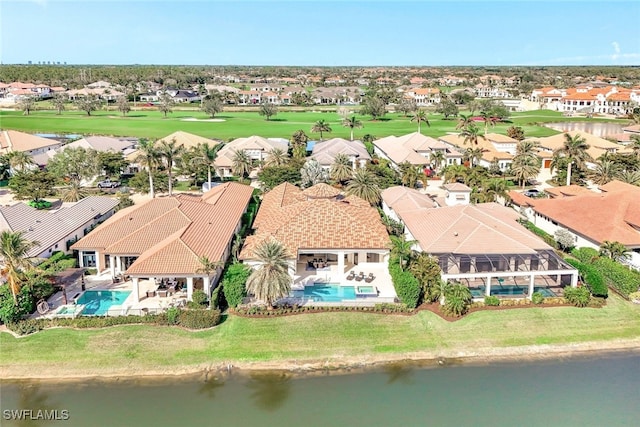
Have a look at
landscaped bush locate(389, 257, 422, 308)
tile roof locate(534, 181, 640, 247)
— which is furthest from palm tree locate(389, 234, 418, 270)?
tile roof locate(534, 181, 640, 247)

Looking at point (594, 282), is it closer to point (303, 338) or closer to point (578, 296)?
point (578, 296)

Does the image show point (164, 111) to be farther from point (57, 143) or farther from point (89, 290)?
point (89, 290)

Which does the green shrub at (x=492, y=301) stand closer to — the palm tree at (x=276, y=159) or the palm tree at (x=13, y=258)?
→ the palm tree at (x=13, y=258)

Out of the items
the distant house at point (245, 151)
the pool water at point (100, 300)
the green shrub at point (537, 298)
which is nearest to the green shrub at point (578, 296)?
the green shrub at point (537, 298)

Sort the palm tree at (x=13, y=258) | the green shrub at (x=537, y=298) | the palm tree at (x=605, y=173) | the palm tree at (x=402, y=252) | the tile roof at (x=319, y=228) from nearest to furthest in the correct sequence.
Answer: the palm tree at (x=13, y=258) < the green shrub at (x=537, y=298) < the palm tree at (x=402, y=252) < the tile roof at (x=319, y=228) < the palm tree at (x=605, y=173)

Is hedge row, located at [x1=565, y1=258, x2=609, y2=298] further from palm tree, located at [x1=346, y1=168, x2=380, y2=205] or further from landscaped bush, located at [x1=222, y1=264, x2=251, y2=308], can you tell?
landscaped bush, located at [x1=222, y1=264, x2=251, y2=308]

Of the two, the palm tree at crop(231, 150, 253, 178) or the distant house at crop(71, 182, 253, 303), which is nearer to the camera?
the distant house at crop(71, 182, 253, 303)

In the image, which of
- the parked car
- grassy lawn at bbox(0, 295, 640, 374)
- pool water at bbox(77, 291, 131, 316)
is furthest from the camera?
the parked car
